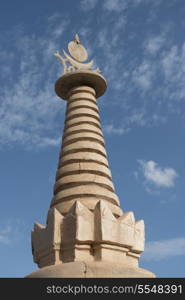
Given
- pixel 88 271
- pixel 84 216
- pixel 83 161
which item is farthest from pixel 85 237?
pixel 83 161

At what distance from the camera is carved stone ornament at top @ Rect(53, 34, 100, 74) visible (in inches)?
730

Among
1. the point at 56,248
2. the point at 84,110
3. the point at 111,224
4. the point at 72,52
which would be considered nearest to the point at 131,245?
the point at 111,224

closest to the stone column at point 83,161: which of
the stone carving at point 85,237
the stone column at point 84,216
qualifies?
the stone column at point 84,216

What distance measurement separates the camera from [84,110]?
57.3 feet

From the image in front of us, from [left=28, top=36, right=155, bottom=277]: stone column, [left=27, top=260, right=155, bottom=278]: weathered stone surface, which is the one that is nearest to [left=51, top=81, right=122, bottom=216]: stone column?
Result: [left=28, top=36, right=155, bottom=277]: stone column

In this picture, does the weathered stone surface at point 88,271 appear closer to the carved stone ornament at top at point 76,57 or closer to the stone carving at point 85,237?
the stone carving at point 85,237

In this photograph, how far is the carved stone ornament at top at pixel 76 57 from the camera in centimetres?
1853

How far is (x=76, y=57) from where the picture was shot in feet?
62.5

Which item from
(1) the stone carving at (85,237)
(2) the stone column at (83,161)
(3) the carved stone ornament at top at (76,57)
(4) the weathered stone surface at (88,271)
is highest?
(3) the carved stone ornament at top at (76,57)

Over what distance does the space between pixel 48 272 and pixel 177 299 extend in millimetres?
3505

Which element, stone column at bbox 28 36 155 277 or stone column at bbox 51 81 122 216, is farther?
stone column at bbox 51 81 122 216

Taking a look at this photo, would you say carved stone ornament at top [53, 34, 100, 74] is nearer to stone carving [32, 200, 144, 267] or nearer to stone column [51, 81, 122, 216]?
stone column [51, 81, 122, 216]

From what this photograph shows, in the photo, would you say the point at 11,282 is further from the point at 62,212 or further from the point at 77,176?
the point at 77,176

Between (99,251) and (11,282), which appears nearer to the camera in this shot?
(11,282)
